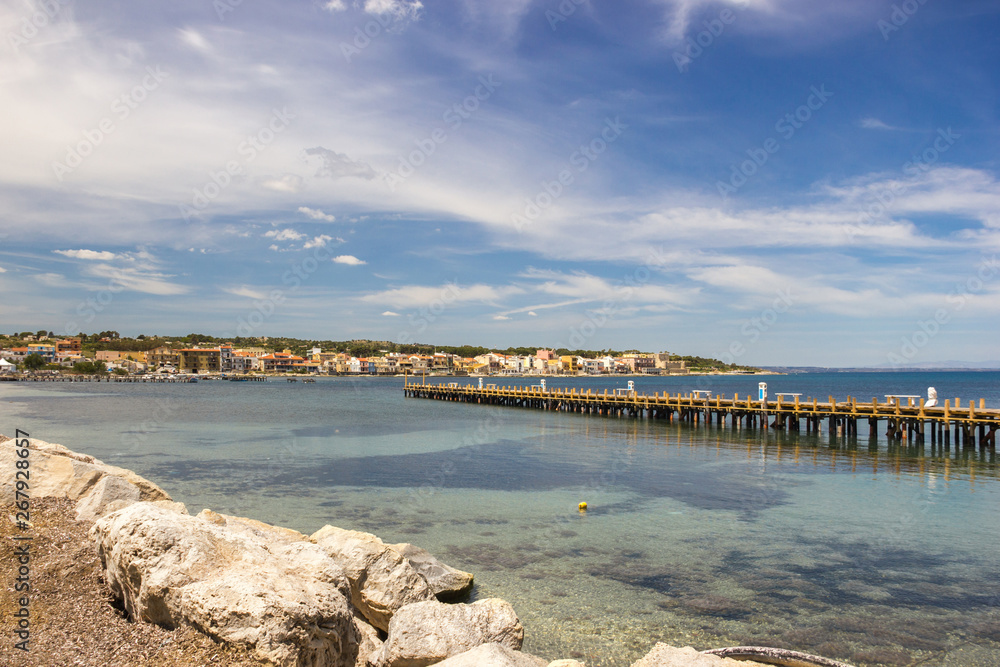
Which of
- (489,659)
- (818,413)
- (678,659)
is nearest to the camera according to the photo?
(489,659)

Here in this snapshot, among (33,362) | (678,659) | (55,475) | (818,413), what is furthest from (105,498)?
(33,362)

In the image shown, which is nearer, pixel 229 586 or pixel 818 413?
pixel 229 586

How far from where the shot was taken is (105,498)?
8.99 meters

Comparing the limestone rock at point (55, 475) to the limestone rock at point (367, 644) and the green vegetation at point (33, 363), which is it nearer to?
the limestone rock at point (367, 644)

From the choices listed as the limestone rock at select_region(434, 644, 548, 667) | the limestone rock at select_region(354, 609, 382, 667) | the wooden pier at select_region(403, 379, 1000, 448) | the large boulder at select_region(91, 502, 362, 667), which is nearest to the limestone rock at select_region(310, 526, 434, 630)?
the limestone rock at select_region(354, 609, 382, 667)

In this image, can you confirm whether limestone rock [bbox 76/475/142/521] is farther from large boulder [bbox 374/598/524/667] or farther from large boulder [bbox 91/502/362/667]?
large boulder [bbox 374/598/524/667]

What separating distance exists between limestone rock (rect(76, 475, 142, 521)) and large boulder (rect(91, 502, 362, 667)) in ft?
8.23

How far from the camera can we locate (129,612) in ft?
19.8

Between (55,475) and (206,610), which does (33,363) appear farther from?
(206,610)

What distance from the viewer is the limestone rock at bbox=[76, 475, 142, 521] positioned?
28.8 feet

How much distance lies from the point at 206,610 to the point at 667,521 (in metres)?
13.3

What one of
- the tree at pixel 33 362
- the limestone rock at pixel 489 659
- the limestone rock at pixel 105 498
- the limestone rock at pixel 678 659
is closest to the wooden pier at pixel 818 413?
the limestone rock at pixel 678 659

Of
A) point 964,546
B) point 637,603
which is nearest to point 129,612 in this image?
point 637,603

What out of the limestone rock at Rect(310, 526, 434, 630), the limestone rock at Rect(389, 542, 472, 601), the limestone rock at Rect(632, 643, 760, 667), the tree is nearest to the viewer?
the limestone rock at Rect(632, 643, 760, 667)
